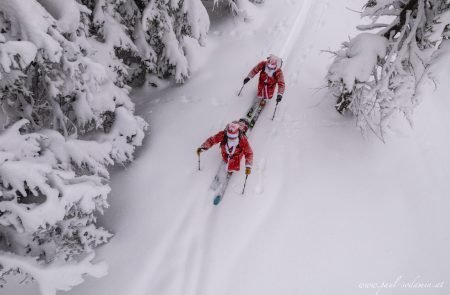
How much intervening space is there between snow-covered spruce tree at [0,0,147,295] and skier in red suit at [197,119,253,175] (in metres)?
1.93

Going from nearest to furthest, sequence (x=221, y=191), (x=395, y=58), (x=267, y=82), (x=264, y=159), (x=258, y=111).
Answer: (x=395, y=58), (x=221, y=191), (x=264, y=159), (x=258, y=111), (x=267, y=82)

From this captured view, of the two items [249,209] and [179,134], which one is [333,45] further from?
[249,209]

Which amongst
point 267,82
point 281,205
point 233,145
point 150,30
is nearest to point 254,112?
point 267,82

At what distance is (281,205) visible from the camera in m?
8.90

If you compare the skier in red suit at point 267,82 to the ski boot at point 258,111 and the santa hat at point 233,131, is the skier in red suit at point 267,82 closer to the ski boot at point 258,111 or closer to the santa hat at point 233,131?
the ski boot at point 258,111

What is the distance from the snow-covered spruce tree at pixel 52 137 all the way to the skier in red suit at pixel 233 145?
193 cm

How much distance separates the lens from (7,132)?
5.49 metres

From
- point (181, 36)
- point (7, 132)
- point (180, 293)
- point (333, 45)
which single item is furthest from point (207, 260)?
point (333, 45)

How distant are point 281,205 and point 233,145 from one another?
2.00 m

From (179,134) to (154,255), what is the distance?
12.8ft

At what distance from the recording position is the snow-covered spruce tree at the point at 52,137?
17.0 ft

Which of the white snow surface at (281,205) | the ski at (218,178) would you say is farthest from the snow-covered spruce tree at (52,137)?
the ski at (218,178)

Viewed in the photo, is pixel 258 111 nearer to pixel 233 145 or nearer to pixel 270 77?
pixel 270 77

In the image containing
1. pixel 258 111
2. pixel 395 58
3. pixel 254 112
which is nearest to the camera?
pixel 395 58
